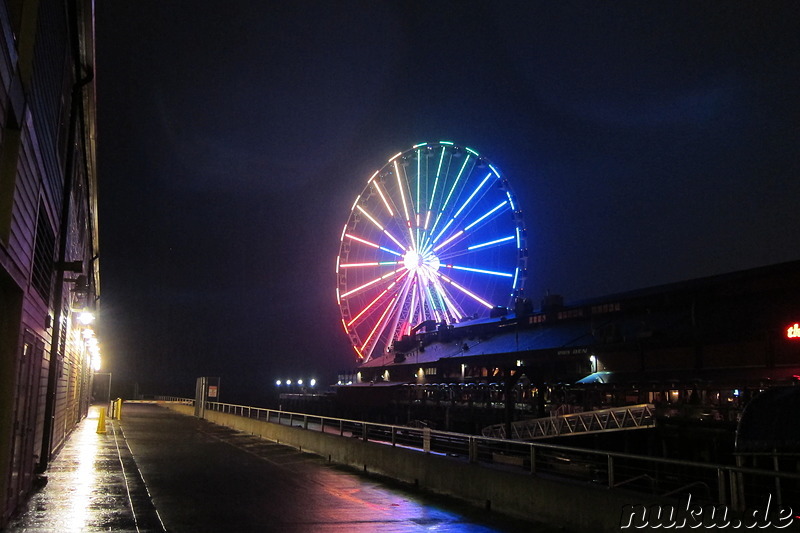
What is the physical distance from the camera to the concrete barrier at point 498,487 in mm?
9375

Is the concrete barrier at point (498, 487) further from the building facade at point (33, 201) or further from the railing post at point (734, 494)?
the building facade at point (33, 201)

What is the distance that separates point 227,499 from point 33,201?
6.10 metres

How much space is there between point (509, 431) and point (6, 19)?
89.3 feet

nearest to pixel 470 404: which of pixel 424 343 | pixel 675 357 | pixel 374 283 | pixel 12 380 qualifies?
pixel 374 283

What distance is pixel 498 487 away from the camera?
462 inches

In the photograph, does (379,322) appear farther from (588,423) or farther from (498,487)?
(498,487)

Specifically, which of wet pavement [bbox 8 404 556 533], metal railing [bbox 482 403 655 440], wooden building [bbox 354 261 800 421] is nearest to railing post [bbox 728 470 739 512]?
wet pavement [bbox 8 404 556 533]

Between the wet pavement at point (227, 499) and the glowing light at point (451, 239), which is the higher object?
the glowing light at point (451, 239)

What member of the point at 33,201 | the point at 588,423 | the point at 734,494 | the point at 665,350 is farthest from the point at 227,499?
the point at 665,350

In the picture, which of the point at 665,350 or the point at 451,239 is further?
the point at 451,239

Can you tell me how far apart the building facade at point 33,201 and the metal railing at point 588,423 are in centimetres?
2066

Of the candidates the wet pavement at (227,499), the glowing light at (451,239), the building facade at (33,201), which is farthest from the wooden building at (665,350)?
the building facade at (33,201)

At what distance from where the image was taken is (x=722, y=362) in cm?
3150

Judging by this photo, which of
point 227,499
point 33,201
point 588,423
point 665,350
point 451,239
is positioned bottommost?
point 227,499
